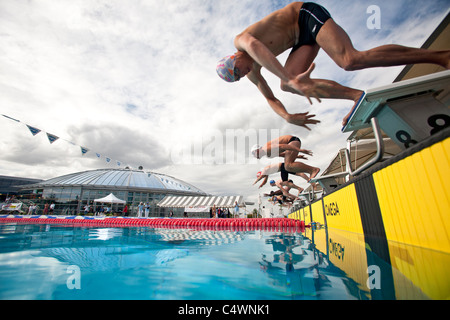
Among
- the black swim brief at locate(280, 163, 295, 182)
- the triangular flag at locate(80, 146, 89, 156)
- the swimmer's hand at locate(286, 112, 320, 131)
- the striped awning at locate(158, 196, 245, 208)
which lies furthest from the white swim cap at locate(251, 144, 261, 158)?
the striped awning at locate(158, 196, 245, 208)

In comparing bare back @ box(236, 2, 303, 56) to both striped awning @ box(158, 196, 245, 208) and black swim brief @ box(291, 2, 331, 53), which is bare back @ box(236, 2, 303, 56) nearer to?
black swim brief @ box(291, 2, 331, 53)

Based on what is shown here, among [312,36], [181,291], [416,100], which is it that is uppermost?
[312,36]

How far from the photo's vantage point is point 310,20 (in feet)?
6.13

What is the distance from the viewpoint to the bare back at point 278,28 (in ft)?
6.32

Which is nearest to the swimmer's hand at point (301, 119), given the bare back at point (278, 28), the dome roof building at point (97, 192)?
the bare back at point (278, 28)

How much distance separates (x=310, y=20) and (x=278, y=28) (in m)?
0.28

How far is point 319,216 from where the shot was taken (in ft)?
20.9

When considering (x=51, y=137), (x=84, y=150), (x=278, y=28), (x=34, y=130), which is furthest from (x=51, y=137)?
(x=278, y=28)

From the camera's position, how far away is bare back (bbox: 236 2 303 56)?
193 centimetres

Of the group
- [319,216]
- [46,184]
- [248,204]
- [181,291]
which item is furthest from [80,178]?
[181,291]

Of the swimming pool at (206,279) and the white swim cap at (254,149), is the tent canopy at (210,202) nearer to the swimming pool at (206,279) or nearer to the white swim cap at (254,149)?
the white swim cap at (254,149)

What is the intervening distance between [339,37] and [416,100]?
87cm

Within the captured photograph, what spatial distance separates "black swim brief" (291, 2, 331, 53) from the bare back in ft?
0.16
